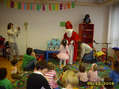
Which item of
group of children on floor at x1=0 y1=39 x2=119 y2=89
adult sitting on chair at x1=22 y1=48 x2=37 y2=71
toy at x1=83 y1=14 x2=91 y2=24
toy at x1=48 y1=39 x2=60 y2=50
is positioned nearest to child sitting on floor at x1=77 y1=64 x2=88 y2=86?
group of children on floor at x1=0 y1=39 x2=119 y2=89

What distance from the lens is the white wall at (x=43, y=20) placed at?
5691 mm

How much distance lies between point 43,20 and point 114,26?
3178 mm

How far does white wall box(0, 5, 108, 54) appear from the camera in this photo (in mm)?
5691

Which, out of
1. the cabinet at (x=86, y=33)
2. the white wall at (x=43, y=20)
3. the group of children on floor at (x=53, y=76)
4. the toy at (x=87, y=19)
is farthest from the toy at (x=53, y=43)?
the toy at (x=87, y=19)

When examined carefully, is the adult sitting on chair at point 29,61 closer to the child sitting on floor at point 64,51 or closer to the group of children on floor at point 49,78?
the group of children on floor at point 49,78

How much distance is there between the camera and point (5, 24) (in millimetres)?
5688

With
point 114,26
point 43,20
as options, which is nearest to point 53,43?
point 43,20

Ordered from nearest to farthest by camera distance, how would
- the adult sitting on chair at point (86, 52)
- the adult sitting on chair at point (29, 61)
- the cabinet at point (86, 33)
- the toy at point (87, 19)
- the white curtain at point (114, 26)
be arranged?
the adult sitting on chair at point (29, 61) → the adult sitting on chair at point (86, 52) → the white curtain at point (114, 26) → the toy at point (87, 19) → the cabinet at point (86, 33)

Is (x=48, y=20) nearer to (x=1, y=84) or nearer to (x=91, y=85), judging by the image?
(x=91, y=85)

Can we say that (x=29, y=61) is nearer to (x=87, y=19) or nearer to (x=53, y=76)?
(x=53, y=76)

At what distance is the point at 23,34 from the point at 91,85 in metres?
4.02

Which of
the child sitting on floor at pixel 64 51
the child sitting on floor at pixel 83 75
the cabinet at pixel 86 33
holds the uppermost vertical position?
the cabinet at pixel 86 33

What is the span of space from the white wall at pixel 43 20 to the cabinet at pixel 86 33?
32 cm

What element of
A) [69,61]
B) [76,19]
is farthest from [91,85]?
[76,19]
